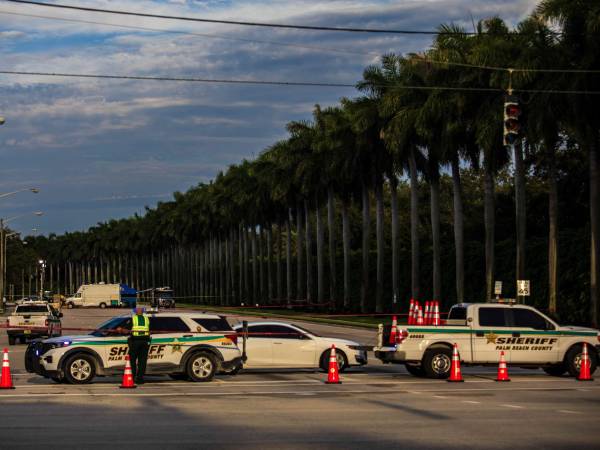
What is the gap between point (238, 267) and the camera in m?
136

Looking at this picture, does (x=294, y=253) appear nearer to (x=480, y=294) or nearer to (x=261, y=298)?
(x=261, y=298)

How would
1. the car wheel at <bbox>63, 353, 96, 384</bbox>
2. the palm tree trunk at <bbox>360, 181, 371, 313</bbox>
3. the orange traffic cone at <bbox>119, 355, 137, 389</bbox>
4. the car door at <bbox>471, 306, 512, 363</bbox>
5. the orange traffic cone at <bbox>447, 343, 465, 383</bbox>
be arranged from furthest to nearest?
the palm tree trunk at <bbox>360, 181, 371, 313</bbox> < the car door at <bbox>471, 306, 512, 363</bbox> < the orange traffic cone at <bbox>447, 343, 465, 383</bbox> < the car wheel at <bbox>63, 353, 96, 384</bbox> < the orange traffic cone at <bbox>119, 355, 137, 389</bbox>

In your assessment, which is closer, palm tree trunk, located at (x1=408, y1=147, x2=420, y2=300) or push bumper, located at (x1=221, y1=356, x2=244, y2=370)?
push bumper, located at (x1=221, y1=356, x2=244, y2=370)

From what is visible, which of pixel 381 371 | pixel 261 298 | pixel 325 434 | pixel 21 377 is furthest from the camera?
pixel 261 298

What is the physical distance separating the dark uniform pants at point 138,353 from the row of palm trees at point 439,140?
11.0m

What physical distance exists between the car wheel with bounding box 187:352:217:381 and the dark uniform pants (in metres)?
1.26

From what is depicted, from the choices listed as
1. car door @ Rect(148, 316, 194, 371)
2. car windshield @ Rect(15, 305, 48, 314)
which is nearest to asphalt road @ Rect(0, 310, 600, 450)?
car door @ Rect(148, 316, 194, 371)

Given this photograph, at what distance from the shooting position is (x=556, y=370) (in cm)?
2766

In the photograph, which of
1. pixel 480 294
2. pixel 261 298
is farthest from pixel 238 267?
pixel 480 294

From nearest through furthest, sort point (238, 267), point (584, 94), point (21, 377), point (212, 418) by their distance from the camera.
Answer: point (212, 418) < point (21, 377) < point (584, 94) < point (238, 267)

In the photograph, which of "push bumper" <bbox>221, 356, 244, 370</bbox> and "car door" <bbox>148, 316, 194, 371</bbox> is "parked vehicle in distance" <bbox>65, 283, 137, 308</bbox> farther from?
"car door" <bbox>148, 316, 194, 371</bbox>

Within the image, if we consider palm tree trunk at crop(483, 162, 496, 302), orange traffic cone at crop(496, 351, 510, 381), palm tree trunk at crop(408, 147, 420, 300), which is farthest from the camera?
palm tree trunk at crop(408, 147, 420, 300)

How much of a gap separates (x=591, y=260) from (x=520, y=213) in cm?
495

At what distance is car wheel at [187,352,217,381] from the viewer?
25172 mm
